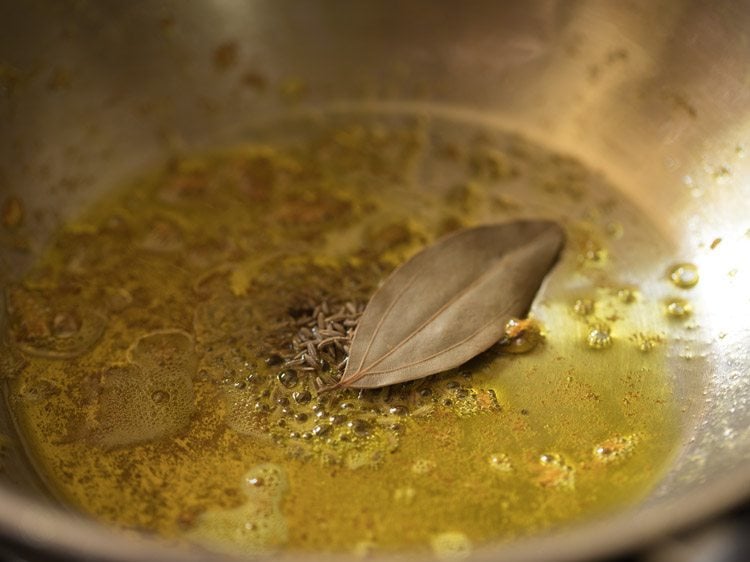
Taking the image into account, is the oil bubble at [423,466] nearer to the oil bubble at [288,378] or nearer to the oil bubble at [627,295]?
the oil bubble at [288,378]

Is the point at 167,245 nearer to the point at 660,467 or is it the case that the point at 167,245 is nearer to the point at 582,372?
the point at 582,372

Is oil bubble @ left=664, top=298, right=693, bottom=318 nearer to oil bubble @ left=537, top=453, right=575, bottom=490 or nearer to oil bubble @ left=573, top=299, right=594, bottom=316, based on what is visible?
oil bubble @ left=573, top=299, right=594, bottom=316

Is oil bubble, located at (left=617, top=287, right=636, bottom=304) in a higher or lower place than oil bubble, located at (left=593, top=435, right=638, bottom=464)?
higher

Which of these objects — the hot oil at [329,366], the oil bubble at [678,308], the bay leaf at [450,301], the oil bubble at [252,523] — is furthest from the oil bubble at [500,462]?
the oil bubble at [678,308]

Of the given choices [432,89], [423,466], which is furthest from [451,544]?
[432,89]

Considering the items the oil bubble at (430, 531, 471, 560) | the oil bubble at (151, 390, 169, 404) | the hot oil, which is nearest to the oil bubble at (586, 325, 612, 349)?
the hot oil

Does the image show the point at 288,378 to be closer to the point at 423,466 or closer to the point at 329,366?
the point at 329,366
